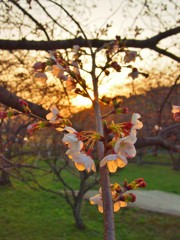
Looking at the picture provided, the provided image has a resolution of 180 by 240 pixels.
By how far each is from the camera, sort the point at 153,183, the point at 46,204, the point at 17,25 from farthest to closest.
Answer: the point at 153,183
the point at 46,204
the point at 17,25

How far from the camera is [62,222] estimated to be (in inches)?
347

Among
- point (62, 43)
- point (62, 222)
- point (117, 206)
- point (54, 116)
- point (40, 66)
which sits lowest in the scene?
point (62, 222)

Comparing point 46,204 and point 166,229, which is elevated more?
point 46,204

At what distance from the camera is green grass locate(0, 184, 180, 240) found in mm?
7895

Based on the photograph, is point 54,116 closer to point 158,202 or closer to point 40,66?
point 40,66

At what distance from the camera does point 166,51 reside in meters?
4.20

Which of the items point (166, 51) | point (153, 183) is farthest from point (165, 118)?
point (166, 51)

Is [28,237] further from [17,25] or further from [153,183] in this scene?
[153,183]

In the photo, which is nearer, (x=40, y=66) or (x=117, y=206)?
(x=117, y=206)

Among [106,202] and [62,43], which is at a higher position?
[62,43]

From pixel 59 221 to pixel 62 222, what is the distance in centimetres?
14

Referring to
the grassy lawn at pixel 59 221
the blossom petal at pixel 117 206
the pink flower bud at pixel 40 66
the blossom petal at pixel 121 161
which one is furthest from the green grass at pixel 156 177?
the blossom petal at pixel 121 161

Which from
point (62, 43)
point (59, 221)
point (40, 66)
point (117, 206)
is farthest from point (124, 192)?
point (59, 221)

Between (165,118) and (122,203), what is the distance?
560 inches
